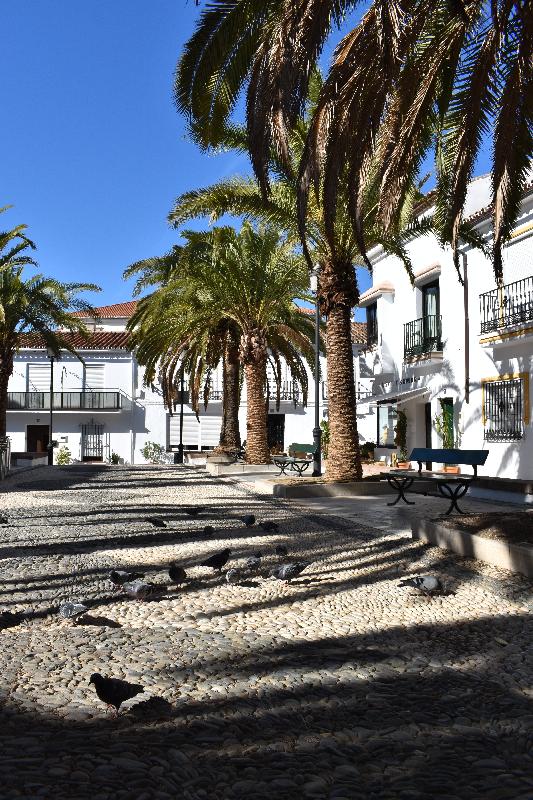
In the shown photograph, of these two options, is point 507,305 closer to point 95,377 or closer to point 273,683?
point 273,683

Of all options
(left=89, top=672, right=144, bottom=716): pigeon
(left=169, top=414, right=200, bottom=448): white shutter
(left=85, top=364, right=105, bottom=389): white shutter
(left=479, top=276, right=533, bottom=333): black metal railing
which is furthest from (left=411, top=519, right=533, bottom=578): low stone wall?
(left=85, top=364, right=105, bottom=389): white shutter

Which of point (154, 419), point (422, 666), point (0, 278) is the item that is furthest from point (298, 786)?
point (154, 419)

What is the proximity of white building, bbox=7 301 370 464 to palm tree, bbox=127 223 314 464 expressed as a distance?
18.7m

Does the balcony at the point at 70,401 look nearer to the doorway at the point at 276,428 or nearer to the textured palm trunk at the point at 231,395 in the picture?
the doorway at the point at 276,428

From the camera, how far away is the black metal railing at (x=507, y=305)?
1841 centimetres

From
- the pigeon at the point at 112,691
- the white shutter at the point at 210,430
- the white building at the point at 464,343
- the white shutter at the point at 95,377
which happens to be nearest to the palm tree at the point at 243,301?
the white building at the point at 464,343

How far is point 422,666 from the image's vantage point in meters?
4.05

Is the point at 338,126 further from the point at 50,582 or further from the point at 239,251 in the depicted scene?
the point at 239,251

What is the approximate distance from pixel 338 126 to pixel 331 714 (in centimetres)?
535

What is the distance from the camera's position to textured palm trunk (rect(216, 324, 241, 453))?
83.3ft

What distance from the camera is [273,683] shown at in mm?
3730

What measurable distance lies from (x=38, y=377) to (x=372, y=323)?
912 inches

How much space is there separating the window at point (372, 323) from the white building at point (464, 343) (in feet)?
0.13

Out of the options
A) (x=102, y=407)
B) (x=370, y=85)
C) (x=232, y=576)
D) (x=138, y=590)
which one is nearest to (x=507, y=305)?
(x=370, y=85)
